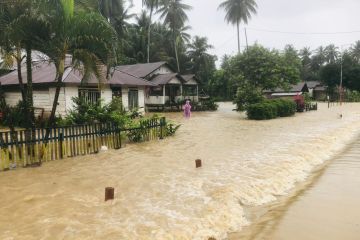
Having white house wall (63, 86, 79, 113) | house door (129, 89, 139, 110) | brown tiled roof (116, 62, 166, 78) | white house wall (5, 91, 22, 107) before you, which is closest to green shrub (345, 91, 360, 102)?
brown tiled roof (116, 62, 166, 78)

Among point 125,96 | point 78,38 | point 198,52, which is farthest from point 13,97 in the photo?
point 198,52

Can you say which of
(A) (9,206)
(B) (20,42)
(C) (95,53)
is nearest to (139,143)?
(C) (95,53)

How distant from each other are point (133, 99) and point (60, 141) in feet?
52.5

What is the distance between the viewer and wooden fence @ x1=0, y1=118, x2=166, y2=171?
956 centimetres

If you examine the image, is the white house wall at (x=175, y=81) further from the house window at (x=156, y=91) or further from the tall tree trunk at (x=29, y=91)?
the tall tree trunk at (x=29, y=91)

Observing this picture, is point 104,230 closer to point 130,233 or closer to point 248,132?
point 130,233

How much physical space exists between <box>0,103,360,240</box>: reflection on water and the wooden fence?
0.40 metres

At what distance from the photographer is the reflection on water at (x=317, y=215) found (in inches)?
234

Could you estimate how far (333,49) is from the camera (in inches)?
3223

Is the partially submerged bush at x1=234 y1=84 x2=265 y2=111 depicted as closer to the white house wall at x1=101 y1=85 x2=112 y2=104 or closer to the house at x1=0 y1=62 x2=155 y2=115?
the house at x1=0 y1=62 x2=155 y2=115

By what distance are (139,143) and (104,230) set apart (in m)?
8.19

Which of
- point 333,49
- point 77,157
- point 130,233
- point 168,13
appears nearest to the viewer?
point 130,233

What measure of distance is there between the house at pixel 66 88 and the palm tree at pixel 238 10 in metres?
28.4

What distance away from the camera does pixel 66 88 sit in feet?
67.7
